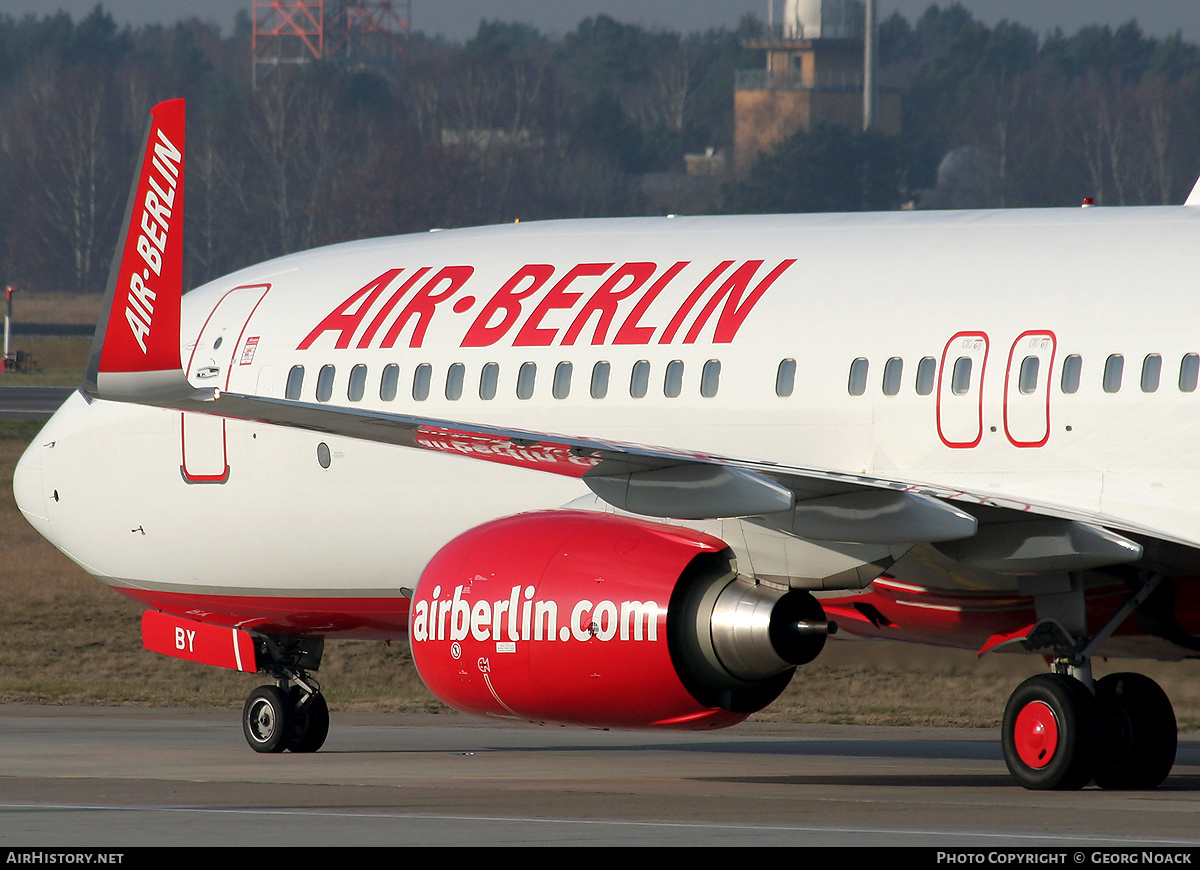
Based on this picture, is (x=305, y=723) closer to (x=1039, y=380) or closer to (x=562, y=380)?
(x=562, y=380)

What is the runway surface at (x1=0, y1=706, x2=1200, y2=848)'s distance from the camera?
11250mm

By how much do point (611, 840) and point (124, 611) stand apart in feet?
59.4

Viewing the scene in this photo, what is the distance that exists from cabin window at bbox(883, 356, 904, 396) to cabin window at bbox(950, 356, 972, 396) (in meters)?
0.35

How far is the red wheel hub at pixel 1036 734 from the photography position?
13352 millimetres

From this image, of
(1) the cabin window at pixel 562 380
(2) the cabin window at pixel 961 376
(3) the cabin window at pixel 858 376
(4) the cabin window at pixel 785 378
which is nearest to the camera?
(2) the cabin window at pixel 961 376

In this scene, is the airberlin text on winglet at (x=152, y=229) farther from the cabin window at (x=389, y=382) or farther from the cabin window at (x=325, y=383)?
the cabin window at (x=325, y=383)

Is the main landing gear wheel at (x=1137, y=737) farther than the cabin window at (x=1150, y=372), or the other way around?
the main landing gear wheel at (x=1137, y=737)

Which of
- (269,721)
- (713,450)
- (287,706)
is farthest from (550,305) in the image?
(269,721)

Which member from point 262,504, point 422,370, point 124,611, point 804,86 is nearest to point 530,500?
point 422,370

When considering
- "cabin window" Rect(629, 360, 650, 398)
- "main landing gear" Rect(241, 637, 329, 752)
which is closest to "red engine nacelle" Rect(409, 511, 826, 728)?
"cabin window" Rect(629, 360, 650, 398)

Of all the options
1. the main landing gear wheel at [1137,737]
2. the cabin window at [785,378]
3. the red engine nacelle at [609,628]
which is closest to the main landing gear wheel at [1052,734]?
the main landing gear wheel at [1137,737]

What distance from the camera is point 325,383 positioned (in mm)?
16312

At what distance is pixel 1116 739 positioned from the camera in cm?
1466

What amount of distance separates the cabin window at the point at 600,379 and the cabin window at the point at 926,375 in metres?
2.33
